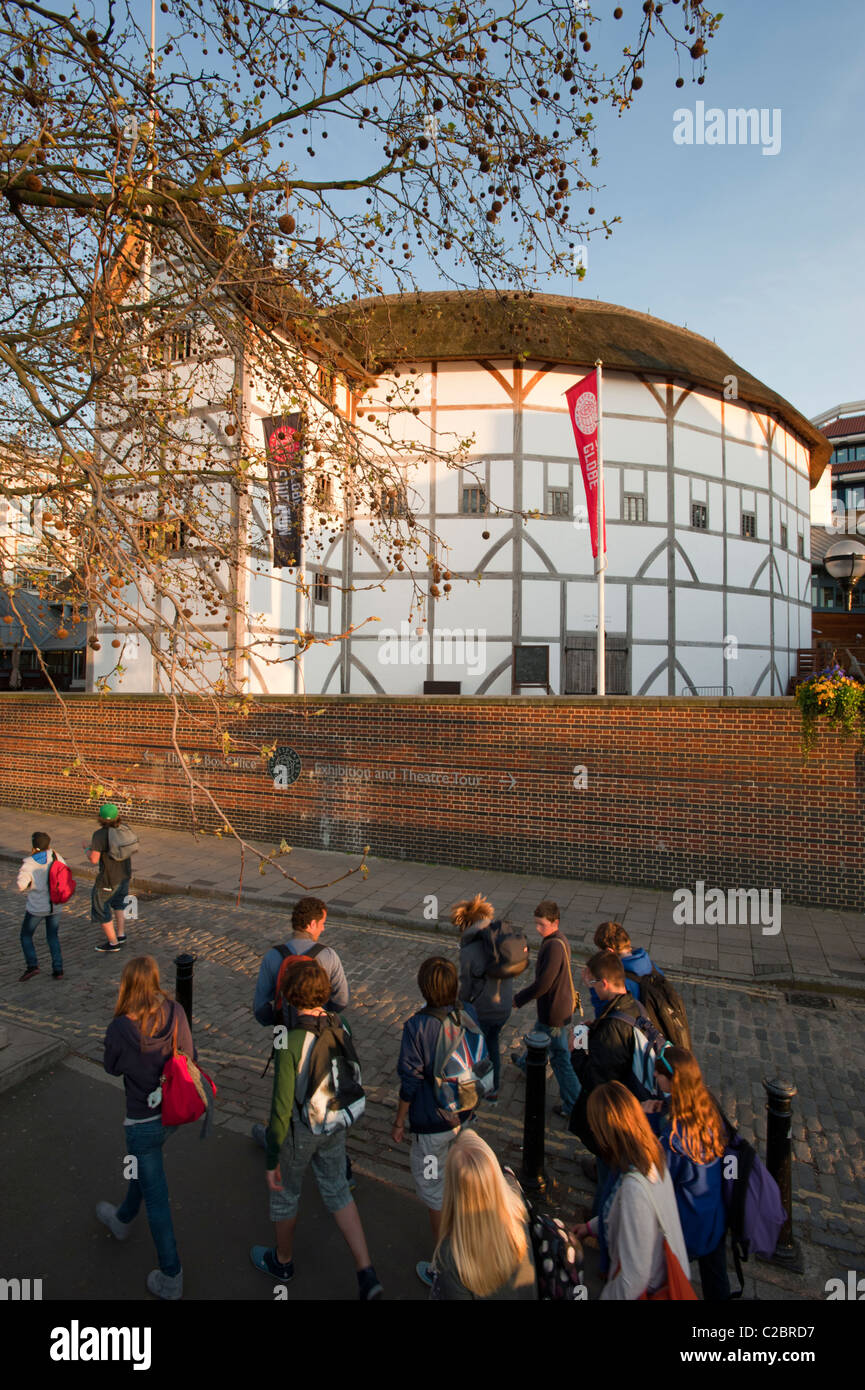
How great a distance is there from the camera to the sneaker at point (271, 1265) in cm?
336

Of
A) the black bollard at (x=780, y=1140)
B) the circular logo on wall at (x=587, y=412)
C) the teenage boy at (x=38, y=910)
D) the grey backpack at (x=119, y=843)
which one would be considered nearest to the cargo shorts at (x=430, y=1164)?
the black bollard at (x=780, y=1140)

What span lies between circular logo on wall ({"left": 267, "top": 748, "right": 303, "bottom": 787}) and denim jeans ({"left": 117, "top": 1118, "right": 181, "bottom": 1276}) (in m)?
9.61

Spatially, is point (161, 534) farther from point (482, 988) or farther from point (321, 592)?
A: point (321, 592)

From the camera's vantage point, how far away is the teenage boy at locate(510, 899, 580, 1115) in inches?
190

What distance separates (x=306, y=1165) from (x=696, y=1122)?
179 centimetres

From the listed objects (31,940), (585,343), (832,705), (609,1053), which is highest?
(585,343)

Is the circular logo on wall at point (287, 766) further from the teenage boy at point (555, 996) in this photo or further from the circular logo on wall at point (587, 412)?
the teenage boy at point (555, 996)

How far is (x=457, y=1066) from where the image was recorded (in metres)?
3.46

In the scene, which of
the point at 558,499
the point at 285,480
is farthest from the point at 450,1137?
the point at 558,499

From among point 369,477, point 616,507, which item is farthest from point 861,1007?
point 616,507

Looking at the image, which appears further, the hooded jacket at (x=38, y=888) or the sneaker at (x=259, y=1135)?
the hooded jacket at (x=38, y=888)

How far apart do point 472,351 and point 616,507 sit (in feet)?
17.5

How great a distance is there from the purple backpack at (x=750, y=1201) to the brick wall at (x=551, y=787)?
21.7ft

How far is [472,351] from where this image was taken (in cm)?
1769
